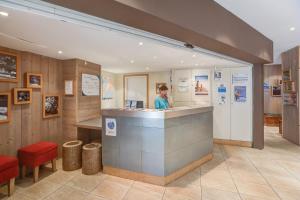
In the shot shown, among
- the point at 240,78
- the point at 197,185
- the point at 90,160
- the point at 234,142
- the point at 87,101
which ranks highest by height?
the point at 240,78

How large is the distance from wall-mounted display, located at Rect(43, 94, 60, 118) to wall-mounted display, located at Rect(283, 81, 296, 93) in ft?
22.5

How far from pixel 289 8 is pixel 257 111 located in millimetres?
3004

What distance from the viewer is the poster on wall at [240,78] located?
5.24m

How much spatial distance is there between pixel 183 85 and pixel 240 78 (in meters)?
1.77

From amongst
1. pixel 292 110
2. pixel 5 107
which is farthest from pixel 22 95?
pixel 292 110

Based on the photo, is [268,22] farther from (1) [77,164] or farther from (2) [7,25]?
(1) [77,164]

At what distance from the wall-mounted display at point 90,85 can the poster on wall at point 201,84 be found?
318 centimetres

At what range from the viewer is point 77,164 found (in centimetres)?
376

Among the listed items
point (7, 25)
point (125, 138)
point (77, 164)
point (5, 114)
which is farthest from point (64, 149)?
point (7, 25)

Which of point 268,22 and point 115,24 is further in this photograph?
point 268,22

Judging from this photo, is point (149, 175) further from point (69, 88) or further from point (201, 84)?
point (201, 84)

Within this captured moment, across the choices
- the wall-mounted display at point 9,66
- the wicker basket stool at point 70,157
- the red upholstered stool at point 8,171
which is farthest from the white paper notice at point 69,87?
the red upholstered stool at point 8,171

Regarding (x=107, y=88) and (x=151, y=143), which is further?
(x=107, y=88)

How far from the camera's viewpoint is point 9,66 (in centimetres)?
330
